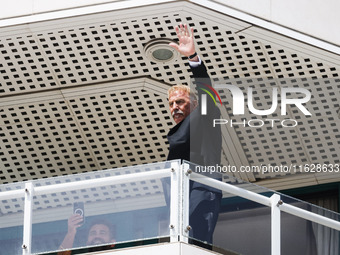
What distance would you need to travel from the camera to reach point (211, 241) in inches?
379

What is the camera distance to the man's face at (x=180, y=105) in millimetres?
10312

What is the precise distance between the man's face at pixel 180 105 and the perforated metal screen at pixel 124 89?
0.73 metres

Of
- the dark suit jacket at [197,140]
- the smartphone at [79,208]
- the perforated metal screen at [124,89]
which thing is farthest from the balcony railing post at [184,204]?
the perforated metal screen at [124,89]

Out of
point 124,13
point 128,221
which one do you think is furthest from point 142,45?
point 128,221

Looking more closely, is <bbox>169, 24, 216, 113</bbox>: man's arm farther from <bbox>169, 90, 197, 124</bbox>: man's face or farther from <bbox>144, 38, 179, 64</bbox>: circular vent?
<bbox>144, 38, 179, 64</bbox>: circular vent

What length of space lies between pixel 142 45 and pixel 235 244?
2.15 m

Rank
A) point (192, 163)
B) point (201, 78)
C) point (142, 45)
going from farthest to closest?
point (142, 45), point (201, 78), point (192, 163)

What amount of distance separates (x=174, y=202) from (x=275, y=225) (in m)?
→ 0.79

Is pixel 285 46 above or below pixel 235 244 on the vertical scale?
above

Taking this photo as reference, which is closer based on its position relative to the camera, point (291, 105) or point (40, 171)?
point (291, 105)

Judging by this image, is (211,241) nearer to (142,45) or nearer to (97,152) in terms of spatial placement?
(142,45)

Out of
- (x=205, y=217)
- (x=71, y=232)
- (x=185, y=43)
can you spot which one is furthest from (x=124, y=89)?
(x=205, y=217)

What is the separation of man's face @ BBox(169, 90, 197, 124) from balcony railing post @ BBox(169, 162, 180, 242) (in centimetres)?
78

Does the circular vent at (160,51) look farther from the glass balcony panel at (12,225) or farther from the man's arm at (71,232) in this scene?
the man's arm at (71,232)
